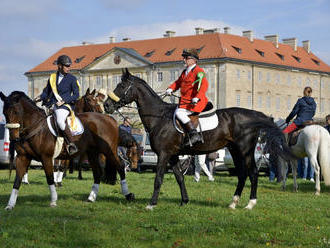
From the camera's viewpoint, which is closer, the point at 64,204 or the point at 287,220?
the point at 287,220

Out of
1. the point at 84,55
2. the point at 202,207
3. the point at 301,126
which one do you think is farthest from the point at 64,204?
the point at 84,55

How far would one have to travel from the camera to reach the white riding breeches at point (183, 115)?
39.6 ft

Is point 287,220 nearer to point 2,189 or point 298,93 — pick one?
point 2,189

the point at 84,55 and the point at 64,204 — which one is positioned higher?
the point at 84,55

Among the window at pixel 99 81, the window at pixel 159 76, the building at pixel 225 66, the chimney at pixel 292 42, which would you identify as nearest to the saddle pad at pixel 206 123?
the building at pixel 225 66

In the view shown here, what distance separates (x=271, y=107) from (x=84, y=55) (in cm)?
3247

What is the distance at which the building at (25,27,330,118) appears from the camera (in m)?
94.6

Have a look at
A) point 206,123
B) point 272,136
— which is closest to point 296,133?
point 272,136

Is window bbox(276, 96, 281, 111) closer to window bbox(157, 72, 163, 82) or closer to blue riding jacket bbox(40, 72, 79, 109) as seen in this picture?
window bbox(157, 72, 163, 82)

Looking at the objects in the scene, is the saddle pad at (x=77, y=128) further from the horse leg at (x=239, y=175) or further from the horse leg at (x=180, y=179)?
the horse leg at (x=239, y=175)

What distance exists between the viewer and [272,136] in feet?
41.5

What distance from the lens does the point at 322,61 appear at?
115 m

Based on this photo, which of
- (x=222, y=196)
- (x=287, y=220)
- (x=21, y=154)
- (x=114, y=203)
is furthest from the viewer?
(x=222, y=196)

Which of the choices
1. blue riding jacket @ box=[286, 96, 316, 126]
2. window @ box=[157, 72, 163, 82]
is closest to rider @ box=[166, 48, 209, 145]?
blue riding jacket @ box=[286, 96, 316, 126]
